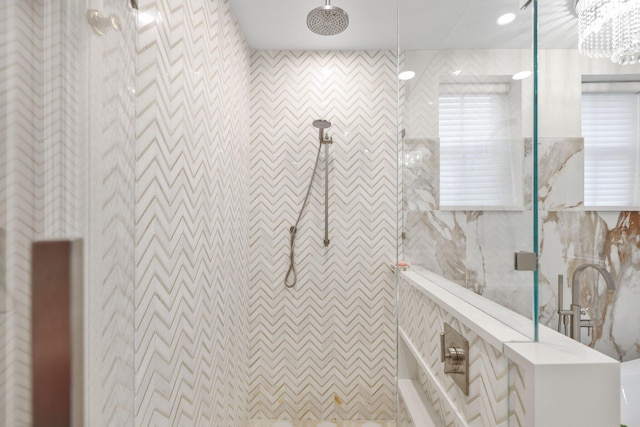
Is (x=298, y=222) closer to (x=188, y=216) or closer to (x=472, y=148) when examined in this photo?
(x=188, y=216)

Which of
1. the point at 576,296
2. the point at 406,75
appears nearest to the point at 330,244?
the point at 406,75

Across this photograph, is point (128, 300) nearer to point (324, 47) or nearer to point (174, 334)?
point (174, 334)

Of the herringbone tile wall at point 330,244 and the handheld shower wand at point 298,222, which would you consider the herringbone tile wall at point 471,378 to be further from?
the handheld shower wand at point 298,222

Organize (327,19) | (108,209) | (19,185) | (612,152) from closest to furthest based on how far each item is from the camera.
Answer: (19,185)
(108,209)
(612,152)
(327,19)

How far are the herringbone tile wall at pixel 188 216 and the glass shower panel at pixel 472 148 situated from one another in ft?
2.86

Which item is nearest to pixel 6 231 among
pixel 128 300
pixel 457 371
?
pixel 128 300

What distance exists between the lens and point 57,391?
7.7 inches

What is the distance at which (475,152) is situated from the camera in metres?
1.23

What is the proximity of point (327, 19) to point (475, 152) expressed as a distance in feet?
3.08

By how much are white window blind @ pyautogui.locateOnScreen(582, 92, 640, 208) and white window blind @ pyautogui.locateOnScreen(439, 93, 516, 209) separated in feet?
1.29

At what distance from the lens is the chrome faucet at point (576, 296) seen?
1.12m

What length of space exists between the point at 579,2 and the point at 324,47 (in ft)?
4.75

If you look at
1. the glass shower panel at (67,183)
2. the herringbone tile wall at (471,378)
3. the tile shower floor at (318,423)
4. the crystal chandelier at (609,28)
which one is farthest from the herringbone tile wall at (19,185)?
A: the tile shower floor at (318,423)

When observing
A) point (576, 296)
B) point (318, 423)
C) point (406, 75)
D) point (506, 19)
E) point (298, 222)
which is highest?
point (406, 75)
